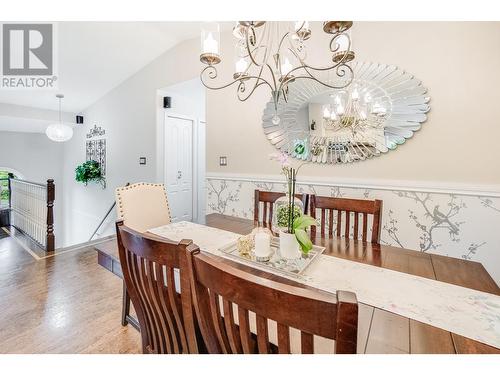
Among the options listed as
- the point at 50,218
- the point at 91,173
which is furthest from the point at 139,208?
the point at 91,173

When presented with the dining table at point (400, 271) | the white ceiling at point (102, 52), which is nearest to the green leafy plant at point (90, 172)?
the white ceiling at point (102, 52)

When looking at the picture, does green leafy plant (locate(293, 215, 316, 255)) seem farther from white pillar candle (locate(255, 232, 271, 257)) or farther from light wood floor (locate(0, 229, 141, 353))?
light wood floor (locate(0, 229, 141, 353))

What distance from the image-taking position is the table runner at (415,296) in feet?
2.46

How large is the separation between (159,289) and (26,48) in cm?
375

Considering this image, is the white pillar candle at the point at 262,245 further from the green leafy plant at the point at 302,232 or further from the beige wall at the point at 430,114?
the beige wall at the point at 430,114

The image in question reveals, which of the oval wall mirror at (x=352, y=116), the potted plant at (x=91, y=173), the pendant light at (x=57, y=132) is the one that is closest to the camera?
the oval wall mirror at (x=352, y=116)

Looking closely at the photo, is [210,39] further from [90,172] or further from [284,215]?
[90,172]

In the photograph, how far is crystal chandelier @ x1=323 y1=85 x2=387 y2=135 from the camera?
2.11m

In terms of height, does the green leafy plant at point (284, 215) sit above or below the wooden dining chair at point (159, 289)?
above

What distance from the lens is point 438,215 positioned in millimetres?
1912

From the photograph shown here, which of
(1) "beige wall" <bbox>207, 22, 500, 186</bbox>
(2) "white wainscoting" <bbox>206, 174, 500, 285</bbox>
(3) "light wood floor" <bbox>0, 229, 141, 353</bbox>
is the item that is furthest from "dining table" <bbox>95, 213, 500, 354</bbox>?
(1) "beige wall" <bbox>207, 22, 500, 186</bbox>

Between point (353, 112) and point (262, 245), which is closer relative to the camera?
point (262, 245)

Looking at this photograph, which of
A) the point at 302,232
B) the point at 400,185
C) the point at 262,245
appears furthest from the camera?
the point at 400,185

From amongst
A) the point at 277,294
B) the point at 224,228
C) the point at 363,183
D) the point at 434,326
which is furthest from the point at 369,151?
the point at 277,294
